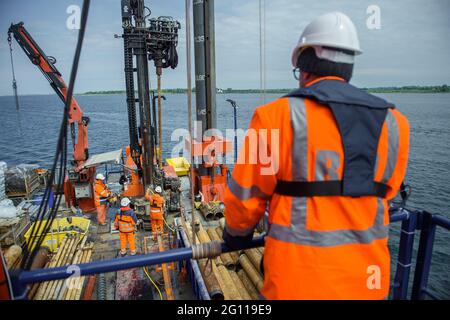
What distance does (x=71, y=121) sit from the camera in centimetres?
1130

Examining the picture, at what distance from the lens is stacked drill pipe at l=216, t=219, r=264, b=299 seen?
13.8ft

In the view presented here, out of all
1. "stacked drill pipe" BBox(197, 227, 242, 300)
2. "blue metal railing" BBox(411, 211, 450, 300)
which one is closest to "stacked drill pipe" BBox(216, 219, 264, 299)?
"stacked drill pipe" BBox(197, 227, 242, 300)

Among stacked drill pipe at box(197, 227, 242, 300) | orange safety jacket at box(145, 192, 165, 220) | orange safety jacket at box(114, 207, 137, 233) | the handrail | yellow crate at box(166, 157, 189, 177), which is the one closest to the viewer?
the handrail

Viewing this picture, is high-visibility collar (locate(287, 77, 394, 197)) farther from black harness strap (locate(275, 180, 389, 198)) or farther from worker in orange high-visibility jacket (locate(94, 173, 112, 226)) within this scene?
worker in orange high-visibility jacket (locate(94, 173, 112, 226))

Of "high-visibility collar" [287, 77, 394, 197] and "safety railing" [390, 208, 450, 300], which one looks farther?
"safety railing" [390, 208, 450, 300]

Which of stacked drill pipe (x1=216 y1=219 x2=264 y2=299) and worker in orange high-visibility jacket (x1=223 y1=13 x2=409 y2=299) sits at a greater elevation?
worker in orange high-visibility jacket (x1=223 y1=13 x2=409 y2=299)

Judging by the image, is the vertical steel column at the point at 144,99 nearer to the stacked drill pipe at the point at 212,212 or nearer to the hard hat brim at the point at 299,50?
the stacked drill pipe at the point at 212,212

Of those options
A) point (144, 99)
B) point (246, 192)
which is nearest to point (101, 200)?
point (144, 99)

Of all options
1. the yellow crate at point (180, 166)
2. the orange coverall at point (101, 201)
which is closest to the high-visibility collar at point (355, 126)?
the orange coverall at point (101, 201)

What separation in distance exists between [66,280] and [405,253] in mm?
5813

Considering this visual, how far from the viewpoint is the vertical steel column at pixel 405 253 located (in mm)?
2695

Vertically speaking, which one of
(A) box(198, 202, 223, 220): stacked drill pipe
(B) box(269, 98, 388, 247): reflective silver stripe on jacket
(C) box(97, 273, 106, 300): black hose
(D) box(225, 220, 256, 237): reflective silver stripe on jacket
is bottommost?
(C) box(97, 273, 106, 300): black hose

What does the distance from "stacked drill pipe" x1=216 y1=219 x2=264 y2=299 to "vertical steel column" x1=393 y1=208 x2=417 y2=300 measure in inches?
66.2

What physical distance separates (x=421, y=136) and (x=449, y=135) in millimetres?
3364
